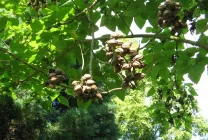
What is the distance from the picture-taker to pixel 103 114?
11992mm

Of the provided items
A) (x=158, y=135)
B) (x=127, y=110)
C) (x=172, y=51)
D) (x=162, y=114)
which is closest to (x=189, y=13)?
(x=172, y=51)

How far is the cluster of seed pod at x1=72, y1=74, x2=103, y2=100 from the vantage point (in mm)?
1167

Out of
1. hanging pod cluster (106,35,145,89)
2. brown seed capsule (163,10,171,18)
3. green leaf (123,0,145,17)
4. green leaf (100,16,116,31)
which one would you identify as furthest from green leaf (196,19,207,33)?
hanging pod cluster (106,35,145,89)

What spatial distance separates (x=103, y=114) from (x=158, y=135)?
12425 millimetres

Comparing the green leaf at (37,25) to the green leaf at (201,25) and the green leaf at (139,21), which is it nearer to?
the green leaf at (139,21)

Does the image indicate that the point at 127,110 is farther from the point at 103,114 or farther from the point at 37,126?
the point at 37,126

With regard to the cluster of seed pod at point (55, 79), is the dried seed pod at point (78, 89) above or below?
below

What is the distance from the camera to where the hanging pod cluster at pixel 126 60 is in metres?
1.30

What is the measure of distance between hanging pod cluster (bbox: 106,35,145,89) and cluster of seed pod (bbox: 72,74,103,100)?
172 millimetres

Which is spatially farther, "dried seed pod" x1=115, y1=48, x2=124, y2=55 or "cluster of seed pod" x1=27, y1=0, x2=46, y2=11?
"cluster of seed pod" x1=27, y1=0, x2=46, y2=11

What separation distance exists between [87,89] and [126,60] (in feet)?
0.84

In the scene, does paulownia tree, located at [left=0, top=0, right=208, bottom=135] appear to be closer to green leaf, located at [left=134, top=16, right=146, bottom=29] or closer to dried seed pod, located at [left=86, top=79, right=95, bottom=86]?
green leaf, located at [left=134, top=16, right=146, bottom=29]

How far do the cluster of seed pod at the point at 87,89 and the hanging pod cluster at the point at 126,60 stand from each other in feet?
0.56

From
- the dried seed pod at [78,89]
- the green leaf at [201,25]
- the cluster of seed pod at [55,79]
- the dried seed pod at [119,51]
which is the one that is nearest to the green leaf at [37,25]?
the cluster of seed pod at [55,79]
